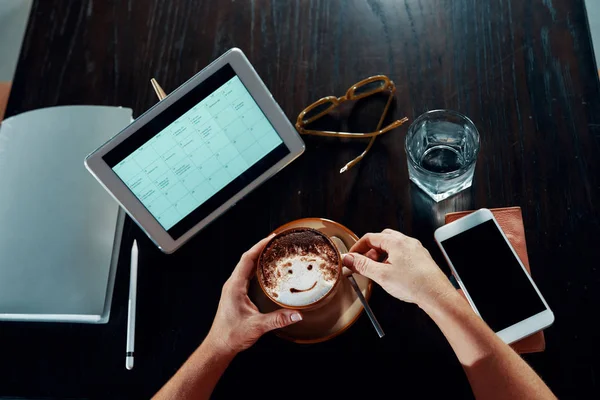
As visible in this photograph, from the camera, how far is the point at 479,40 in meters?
0.95

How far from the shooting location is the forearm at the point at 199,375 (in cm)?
77

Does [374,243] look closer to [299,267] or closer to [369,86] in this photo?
[299,267]

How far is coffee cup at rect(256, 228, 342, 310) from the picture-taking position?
2.42 feet

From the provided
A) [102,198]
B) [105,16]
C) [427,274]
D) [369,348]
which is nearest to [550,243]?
[427,274]

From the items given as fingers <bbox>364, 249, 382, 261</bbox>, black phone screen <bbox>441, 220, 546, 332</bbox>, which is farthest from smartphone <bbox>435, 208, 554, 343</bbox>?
fingers <bbox>364, 249, 382, 261</bbox>

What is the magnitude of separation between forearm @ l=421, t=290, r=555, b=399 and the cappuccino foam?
0.56ft

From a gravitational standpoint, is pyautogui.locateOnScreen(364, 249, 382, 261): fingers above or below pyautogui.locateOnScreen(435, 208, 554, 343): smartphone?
above

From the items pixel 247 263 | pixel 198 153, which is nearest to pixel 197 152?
pixel 198 153

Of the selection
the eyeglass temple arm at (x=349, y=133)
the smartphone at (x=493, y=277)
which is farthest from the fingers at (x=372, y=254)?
the eyeglass temple arm at (x=349, y=133)

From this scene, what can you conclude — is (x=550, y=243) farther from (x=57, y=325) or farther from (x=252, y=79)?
(x=57, y=325)

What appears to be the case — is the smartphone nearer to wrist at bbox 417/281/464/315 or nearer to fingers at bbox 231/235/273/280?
wrist at bbox 417/281/464/315

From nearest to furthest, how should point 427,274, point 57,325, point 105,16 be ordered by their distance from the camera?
1. point 427,274
2. point 57,325
3. point 105,16

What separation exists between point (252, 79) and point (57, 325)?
0.53 meters

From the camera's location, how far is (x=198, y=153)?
800 mm
